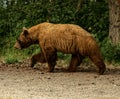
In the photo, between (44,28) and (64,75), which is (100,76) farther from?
(44,28)

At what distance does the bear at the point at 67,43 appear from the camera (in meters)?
12.7

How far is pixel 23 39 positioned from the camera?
14.0 m

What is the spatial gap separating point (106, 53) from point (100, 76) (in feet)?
9.68

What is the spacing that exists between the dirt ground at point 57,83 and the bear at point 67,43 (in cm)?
33

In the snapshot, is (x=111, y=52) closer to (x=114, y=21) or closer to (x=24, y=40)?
(x=114, y=21)

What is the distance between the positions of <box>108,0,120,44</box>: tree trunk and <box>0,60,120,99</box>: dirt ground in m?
1.13

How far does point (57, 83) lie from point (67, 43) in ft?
6.22

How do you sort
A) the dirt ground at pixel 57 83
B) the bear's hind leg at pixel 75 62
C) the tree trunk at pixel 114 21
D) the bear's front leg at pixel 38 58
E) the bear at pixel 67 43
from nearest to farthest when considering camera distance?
the dirt ground at pixel 57 83, the bear at pixel 67 43, the bear's hind leg at pixel 75 62, the bear's front leg at pixel 38 58, the tree trunk at pixel 114 21

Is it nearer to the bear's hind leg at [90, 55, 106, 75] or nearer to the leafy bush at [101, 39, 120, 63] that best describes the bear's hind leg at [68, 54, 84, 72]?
the bear's hind leg at [90, 55, 106, 75]

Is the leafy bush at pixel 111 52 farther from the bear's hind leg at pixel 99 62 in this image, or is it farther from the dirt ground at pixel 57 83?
the bear's hind leg at pixel 99 62

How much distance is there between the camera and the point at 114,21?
50.4ft

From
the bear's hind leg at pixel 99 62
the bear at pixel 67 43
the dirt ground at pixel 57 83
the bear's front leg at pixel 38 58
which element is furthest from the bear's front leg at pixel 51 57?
the bear's hind leg at pixel 99 62

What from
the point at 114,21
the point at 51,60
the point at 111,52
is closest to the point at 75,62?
the point at 51,60

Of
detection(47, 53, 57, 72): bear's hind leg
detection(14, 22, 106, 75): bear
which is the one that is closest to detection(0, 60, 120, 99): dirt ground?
detection(47, 53, 57, 72): bear's hind leg
